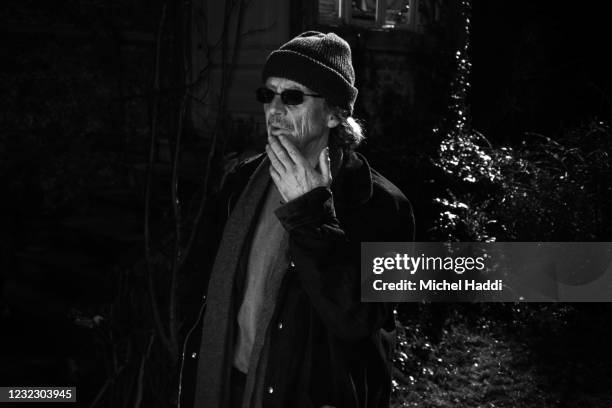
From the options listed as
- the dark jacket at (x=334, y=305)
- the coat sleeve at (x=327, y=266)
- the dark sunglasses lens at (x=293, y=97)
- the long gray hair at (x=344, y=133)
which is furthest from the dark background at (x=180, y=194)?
the coat sleeve at (x=327, y=266)

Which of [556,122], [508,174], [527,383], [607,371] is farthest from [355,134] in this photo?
[556,122]

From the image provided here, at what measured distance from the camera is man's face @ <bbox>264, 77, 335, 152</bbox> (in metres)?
2.22

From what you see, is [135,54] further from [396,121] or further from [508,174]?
[508,174]

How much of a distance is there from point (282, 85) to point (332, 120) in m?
0.20

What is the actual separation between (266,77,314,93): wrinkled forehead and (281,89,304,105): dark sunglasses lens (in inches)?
0.5

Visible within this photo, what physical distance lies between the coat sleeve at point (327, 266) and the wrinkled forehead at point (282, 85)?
38 cm

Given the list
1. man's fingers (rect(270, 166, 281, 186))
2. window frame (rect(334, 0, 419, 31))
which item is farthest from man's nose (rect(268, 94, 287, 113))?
window frame (rect(334, 0, 419, 31))

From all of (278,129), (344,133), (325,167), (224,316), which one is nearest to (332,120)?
(344,133)

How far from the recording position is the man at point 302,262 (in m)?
1.95

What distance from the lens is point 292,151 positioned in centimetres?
201

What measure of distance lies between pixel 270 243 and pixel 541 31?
900 centimetres

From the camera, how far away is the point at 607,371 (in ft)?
17.1

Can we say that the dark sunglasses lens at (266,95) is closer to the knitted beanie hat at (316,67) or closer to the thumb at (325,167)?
the knitted beanie hat at (316,67)

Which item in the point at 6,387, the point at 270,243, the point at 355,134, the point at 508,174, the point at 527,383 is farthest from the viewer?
the point at 508,174
